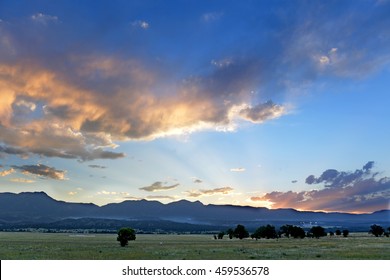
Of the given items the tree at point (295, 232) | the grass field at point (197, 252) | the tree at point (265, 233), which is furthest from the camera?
the tree at point (295, 232)

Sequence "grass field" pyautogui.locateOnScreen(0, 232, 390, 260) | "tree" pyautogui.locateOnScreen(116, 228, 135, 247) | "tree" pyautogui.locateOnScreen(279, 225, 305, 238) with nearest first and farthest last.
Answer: "grass field" pyautogui.locateOnScreen(0, 232, 390, 260), "tree" pyautogui.locateOnScreen(116, 228, 135, 247), "tree" pyautogui.locateOnScreen(279, 225, 305, 238)

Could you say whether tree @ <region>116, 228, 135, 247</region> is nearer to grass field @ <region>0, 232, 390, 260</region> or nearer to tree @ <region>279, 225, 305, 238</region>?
grass field @ <region>0, 232, 390, 260</region>

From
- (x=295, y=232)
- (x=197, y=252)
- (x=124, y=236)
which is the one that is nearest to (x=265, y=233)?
(x=295, y=232)

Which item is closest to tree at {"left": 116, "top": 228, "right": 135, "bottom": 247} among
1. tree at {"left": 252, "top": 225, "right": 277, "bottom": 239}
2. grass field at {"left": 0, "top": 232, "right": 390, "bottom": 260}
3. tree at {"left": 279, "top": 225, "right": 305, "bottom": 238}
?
grass field at {"left": 0, "top": 232, "right": 390, "bottom": 260}

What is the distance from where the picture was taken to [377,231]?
18500cm

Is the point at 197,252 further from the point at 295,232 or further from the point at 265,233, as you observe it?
the point at 295,232

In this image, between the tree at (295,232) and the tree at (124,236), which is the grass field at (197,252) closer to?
the tree at (124,236)

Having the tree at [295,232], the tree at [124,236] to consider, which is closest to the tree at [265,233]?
the tree at [295,232]

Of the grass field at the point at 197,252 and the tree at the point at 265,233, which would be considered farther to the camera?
the tree at the point at 265,233

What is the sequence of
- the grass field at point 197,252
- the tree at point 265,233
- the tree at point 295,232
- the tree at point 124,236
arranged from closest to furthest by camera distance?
the grass field at point 197,252 → the tree at point 124,236 → the tree at point 265,233 → the tree at point 295,232

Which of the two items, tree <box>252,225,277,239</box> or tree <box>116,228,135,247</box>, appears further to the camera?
tree <box>252,225,277,239</box>
